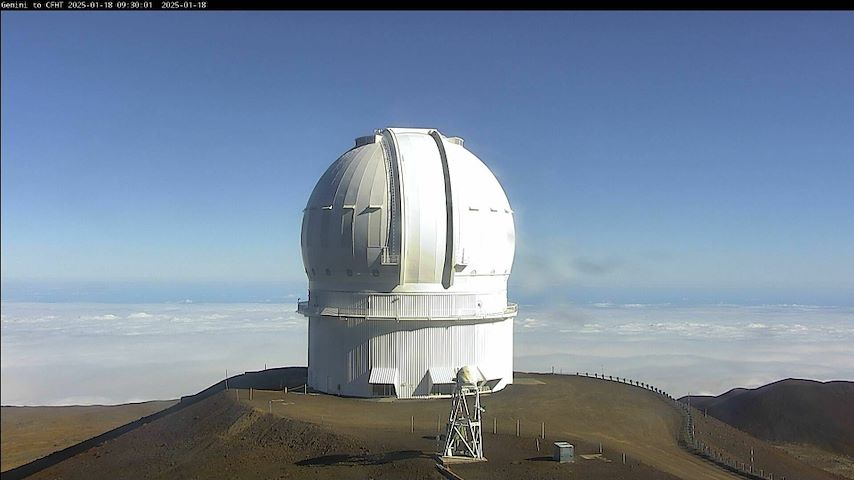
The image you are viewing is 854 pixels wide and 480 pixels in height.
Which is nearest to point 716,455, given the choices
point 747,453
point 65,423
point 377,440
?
point 747,453

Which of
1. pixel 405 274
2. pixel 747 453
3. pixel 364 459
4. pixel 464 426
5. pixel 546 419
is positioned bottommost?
pixel 747 453

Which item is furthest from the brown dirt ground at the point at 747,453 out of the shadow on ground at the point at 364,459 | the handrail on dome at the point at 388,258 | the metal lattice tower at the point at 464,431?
the handrail on dome at the point at 388,258

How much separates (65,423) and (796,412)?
50383 millimetres

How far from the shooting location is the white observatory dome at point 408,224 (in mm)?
33656

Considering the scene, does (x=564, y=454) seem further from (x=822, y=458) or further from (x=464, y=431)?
(x=822, y=458)

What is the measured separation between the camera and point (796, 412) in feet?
142

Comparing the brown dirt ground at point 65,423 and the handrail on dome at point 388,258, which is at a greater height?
the handrail on dome at point 388,258

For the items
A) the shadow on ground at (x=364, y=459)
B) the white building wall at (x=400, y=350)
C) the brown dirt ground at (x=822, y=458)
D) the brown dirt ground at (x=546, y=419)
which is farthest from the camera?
the brown dirt ground at (x=822, y=458)

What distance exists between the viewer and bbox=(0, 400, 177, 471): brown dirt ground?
3750 centimetres

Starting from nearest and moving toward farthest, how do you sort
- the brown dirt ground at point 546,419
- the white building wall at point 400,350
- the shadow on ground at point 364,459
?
1. the shadow on ground at point 364,459
2. the brown dirt ground at point 546,419
3. the white building wall at point 400,350

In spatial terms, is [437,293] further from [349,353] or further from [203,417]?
[203,417]

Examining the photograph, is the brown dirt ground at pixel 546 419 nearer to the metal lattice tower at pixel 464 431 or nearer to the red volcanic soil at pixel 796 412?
the metal lattice tower at pixel 464 431

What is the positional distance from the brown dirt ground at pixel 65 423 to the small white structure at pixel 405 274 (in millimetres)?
16409

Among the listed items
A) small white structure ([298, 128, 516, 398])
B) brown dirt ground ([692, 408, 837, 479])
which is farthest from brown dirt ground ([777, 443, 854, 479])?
small white structure ([298, 128, 516, 398])
